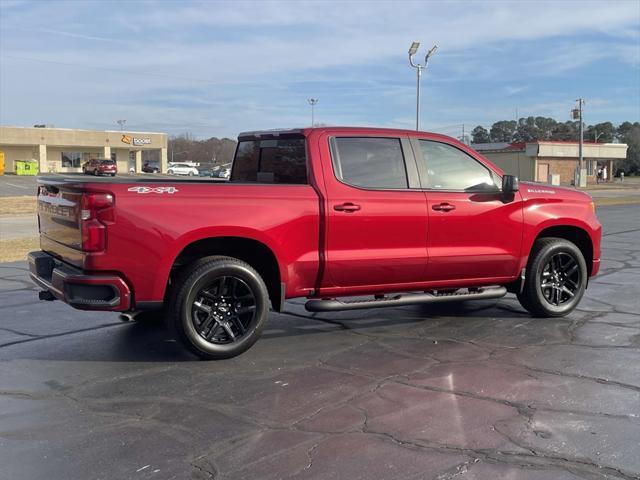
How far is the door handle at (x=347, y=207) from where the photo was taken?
591 cm

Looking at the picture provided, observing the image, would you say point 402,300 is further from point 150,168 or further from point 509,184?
point 150,168

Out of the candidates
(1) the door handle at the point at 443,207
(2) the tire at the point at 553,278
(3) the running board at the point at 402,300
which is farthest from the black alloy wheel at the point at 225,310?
(2) the tire at the point at 553,278

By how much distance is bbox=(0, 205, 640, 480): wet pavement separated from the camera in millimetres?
3705

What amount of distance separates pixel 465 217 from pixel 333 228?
4.80 feet

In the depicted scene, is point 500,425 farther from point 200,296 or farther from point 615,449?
point 200,296

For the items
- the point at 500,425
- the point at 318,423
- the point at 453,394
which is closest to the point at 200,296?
the point at 318,423

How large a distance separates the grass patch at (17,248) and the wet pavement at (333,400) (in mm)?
5497

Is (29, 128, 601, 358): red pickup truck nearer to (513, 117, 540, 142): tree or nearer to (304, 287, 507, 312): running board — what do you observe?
(304, 287, 507, 312): running board

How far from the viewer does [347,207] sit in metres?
5.95

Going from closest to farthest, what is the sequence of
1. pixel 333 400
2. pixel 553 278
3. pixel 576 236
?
pixel 333 400, pixel 553 278, pixel 576 236

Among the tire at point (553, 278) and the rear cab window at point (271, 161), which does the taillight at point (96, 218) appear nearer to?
the rear cab window at point (271, 161)

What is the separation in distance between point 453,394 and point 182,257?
2506 millimetres

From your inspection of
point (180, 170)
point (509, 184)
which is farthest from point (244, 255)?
point (180, 170)

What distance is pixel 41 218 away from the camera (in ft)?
20.5
